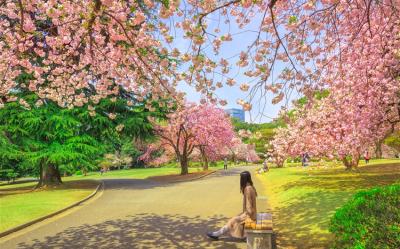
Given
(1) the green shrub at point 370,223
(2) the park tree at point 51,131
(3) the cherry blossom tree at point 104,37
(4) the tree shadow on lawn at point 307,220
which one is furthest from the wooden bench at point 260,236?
(2) the park tree at point 51,131

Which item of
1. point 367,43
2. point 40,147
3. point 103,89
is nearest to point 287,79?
point 367,43

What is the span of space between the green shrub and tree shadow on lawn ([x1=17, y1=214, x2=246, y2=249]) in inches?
123

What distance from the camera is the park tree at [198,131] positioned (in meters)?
37.2

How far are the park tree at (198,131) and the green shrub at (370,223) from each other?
29362mm

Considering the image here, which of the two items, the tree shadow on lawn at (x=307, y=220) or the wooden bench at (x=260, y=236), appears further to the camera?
the tree shadow on lawn at (x=307, y=220)

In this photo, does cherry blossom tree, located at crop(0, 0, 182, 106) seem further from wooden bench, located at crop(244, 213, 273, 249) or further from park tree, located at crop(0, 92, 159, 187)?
park tree, located at crop(0, 92, 159, 187)

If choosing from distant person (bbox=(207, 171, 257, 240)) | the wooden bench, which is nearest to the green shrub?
the wooden bench

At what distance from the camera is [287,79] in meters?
7.44

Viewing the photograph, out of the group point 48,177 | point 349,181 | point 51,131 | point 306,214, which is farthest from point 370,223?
point 48,177

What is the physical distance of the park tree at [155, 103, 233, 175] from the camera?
1467 inches

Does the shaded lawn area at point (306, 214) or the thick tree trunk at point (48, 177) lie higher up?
the thick tree trunk at point (48, 177)

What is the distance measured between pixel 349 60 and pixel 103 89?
8.38 metres

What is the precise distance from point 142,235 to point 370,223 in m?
6.10

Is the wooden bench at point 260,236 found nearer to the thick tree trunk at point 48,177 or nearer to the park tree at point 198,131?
the thick tree trunk at point 48,177
